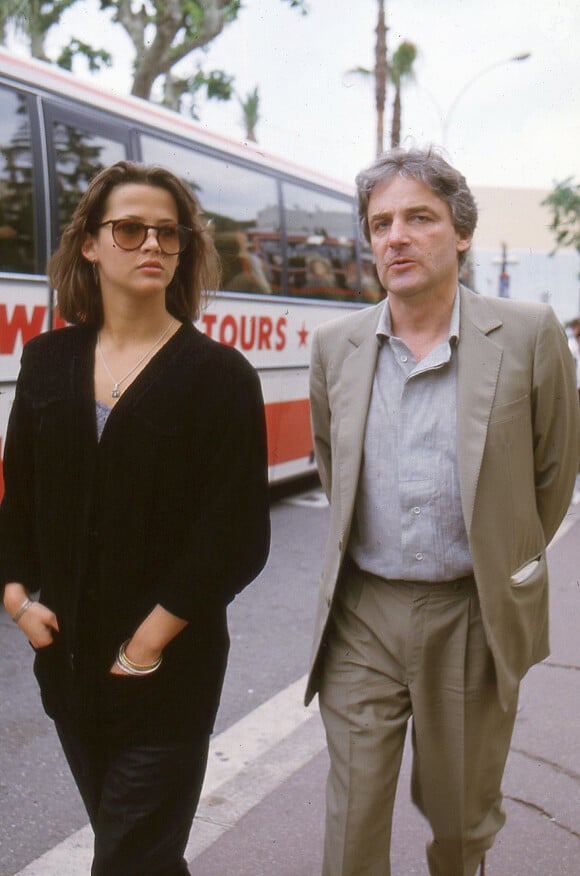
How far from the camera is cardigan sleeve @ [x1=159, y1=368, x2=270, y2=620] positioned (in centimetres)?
196

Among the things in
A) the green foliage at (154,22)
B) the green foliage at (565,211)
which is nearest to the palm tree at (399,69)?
the green foliage at (565,211)

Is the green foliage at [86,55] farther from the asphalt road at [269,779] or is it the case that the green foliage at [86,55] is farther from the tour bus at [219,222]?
the asphalt road at [269,779]

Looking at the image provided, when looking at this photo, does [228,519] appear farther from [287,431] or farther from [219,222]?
[287,431]

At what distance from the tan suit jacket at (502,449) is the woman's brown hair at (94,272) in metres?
0.42

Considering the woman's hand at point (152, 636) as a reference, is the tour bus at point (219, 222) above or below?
above

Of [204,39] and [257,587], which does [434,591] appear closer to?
[257,587]

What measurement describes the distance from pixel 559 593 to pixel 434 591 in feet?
13.2

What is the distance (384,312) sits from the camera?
7.91 ft

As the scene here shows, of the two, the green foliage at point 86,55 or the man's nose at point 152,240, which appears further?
the green foliage at point 86,55

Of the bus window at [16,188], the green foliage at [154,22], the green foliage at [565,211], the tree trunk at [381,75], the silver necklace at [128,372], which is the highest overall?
the tree trunk at [381,75]

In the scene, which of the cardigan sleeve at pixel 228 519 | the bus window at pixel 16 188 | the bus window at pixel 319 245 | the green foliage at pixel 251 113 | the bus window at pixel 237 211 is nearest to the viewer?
the cardigan sleeve at pixel 228 519

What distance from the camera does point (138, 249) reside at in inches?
81.3

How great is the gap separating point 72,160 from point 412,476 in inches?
191

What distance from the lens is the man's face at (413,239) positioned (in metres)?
2.30
